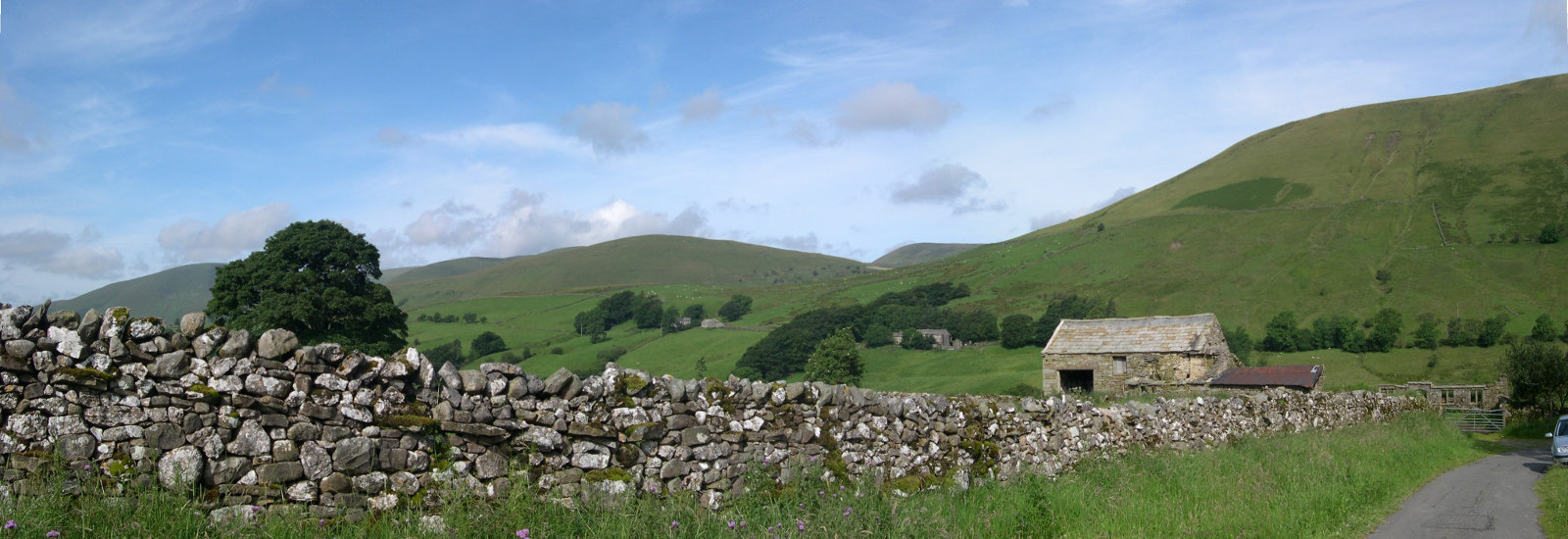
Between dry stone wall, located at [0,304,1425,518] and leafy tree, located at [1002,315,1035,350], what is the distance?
69568 mm

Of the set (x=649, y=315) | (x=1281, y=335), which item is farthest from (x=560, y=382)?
(x=649, y=315)

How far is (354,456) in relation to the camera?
539 cm

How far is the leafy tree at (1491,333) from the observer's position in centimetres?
6600

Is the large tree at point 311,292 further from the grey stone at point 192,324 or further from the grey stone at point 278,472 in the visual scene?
the grey stone at point 278,472

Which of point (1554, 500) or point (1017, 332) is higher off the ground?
point (1017, 332)

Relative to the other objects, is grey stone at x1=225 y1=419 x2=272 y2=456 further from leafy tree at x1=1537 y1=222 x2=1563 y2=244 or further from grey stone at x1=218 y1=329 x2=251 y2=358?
leafy tree at x1=1537 y1=222 x2=1563 y2=244

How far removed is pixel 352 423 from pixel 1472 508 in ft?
45.7

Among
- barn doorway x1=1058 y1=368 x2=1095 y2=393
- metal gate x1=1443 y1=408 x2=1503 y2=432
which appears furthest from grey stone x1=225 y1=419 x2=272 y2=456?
metal gate x1=1443 y1=408 x2=1503 y2=432

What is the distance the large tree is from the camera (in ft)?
90.2

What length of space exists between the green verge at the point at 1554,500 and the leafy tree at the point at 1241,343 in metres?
60.3

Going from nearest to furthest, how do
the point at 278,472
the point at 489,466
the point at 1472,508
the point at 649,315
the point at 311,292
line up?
the point at 278,472
the point at 489,466
the point at 1472,508
the point at 311,292
the point at 649,315

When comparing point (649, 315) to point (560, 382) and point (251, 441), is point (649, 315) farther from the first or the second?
point (251, 441)

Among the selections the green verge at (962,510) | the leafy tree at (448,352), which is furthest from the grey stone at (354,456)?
the leafy tree at (448,352)

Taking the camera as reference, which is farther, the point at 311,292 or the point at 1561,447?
the point at 311,292
